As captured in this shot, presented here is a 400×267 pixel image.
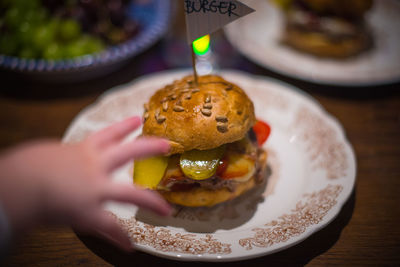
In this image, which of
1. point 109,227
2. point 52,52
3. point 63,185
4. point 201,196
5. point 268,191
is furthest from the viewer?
point 52,52

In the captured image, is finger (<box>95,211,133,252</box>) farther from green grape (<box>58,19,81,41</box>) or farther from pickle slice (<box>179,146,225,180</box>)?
green grape (<box>58,19,81,41</box>)

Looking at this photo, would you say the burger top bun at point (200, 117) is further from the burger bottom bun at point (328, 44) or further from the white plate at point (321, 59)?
the burger bottom bun at point (328, 44)

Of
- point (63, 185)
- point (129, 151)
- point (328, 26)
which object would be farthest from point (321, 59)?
point (63, 185)

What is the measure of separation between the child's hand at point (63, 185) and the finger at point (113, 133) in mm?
58

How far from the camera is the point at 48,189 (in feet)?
4.08

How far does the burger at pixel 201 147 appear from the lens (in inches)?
80.0

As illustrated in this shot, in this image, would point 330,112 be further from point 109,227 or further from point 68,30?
point 68,30

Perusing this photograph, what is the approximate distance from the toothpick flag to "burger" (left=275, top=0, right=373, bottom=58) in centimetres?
213

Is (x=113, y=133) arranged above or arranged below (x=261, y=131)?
above

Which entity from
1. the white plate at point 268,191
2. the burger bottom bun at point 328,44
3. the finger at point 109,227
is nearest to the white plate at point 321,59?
the burger bottom bun at point 328,44

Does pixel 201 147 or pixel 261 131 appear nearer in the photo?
pixel 201 147

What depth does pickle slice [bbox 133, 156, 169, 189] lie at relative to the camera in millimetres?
2006

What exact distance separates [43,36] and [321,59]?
299cm

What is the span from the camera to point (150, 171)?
6.63ft
